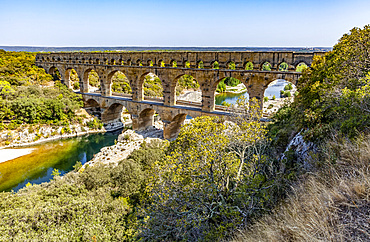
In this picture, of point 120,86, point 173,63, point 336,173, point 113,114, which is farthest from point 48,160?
point 336,173

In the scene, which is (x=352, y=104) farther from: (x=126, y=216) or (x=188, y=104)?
(x=188, y=104)

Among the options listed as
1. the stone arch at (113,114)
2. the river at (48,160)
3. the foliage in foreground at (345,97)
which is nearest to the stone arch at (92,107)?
the stone arch at (113,114)

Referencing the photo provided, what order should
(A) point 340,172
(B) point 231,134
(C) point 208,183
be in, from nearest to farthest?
(A) point 340,172 < (C) point 208,183 < (B) point 231,134

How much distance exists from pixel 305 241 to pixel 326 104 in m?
4.35

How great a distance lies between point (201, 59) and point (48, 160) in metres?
12.5

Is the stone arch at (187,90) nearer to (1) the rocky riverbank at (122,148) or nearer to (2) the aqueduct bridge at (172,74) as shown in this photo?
(2) the aqueduct bridge at (172,74)

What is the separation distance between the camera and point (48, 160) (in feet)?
54.5

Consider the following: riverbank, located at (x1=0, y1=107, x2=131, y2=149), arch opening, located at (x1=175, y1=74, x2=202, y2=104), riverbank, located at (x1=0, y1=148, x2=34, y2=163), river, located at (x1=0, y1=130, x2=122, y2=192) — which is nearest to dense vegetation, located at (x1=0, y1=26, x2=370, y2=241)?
river, located at (x1=0, y1=130, x2=122, y2=192)

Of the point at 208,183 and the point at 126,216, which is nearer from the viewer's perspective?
the point at 208,183

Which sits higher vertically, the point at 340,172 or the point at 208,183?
the point at 340,172

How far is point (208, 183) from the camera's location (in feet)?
16.6

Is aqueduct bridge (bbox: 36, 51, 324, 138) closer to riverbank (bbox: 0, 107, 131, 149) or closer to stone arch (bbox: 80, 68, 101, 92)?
stone arch (bbox: 80, 68, 101, 92)

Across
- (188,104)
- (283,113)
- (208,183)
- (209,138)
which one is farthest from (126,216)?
(188,104)

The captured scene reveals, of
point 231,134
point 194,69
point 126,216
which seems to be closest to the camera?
point 231,134
